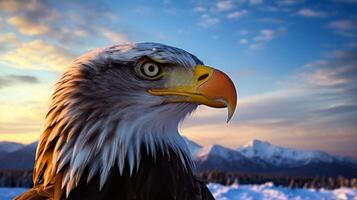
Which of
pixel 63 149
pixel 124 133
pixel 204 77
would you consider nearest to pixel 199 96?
pixel 204 77

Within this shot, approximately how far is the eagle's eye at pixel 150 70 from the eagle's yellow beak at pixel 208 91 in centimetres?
10

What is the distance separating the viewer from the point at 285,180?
17.6m

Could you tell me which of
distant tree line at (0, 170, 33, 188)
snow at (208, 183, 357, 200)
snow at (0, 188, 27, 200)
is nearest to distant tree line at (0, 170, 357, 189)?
snow at (208, 183, 357, 200)

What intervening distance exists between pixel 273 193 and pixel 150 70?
42.1 feet

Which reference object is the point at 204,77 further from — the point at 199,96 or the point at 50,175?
the point at 50,175

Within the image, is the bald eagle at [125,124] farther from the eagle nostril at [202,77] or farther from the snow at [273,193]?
the snow at [273,193]

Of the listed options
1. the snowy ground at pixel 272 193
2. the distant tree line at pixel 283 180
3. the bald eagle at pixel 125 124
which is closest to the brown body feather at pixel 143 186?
the bald eagle at pixel 125 124

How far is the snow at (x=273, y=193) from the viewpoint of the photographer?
13461mm

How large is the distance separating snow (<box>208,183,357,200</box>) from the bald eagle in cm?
1020

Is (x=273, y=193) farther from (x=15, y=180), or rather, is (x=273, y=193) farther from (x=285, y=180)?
(x=15, y=180)

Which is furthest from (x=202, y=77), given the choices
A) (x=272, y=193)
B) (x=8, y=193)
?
(x=272, y=193)

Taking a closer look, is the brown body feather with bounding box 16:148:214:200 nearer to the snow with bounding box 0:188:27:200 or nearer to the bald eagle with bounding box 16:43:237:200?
the bald eagle with bounding box 16:43:237:200

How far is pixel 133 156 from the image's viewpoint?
8.19 feet

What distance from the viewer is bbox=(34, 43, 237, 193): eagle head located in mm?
2467
